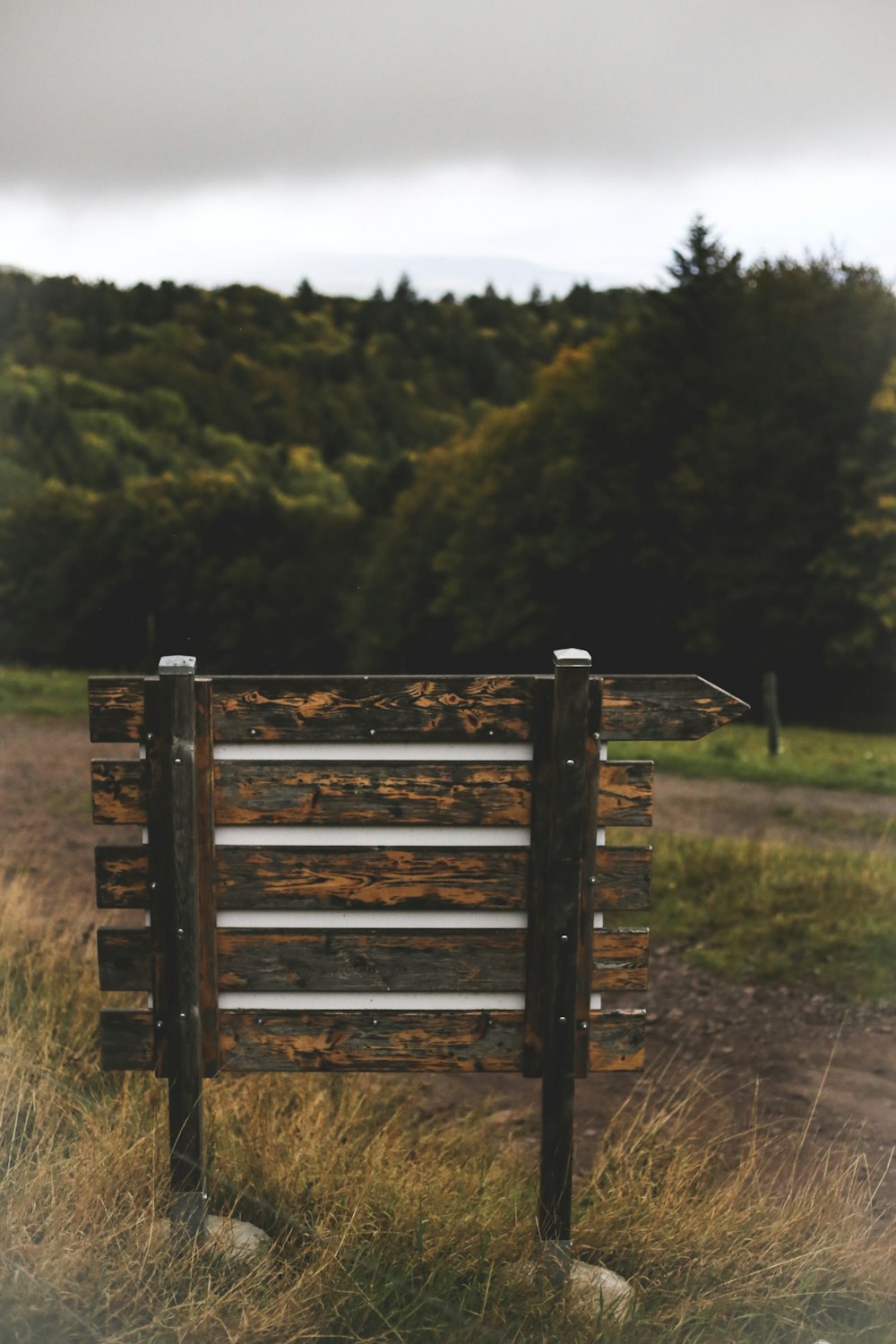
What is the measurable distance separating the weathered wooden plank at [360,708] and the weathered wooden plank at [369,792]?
9cm

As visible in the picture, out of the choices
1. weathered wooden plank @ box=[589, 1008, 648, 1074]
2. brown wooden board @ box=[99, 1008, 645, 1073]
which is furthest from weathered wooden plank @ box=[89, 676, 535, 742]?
weathered wooden plank @ box=[589, 1008, 648, 1074]

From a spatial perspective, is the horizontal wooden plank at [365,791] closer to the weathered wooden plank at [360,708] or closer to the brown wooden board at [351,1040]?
the weathered wooden plank at [360,708]

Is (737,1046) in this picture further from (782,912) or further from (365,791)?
(365,791)

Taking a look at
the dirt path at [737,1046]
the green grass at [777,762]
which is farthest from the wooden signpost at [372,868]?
the green grass at [777,762]

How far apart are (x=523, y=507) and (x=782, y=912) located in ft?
83.0

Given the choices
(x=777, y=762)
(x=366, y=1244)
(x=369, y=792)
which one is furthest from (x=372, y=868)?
(x=777, y=762)

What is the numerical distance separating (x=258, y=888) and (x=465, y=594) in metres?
32.0

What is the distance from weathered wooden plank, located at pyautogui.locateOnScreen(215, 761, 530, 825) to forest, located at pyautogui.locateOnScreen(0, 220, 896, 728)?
24492mm

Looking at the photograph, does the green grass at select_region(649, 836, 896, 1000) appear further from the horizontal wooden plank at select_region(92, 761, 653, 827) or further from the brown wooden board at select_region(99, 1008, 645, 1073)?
the horizontal wooden plank at select_region(92, 761, 653, 827)

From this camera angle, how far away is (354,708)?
3.62 m

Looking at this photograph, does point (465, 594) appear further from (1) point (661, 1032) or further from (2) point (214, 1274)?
(2) point (214, 1274)

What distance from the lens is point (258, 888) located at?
146 inches

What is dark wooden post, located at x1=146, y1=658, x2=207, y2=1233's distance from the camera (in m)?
3.61

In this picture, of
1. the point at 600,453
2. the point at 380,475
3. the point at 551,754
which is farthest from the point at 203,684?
the point at 380,475
